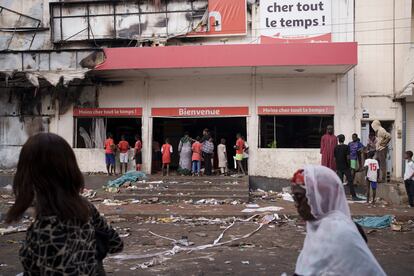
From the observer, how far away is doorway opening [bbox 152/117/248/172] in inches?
711

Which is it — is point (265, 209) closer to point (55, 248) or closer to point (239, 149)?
point (239, 149)

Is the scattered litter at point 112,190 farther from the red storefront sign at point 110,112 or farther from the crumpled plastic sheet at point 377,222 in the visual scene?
the crumpled plastic sheet at point 377,222

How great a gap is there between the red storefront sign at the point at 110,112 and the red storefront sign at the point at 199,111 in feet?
2.19

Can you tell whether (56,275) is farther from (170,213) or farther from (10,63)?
(10,63)

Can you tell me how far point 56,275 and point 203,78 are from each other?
14.8 meters

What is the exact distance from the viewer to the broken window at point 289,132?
16484mm

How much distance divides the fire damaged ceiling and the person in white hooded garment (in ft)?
48.2

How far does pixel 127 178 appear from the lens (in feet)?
51.4

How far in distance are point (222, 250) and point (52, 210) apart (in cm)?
571

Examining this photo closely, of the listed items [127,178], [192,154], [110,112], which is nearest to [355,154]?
[192,154]

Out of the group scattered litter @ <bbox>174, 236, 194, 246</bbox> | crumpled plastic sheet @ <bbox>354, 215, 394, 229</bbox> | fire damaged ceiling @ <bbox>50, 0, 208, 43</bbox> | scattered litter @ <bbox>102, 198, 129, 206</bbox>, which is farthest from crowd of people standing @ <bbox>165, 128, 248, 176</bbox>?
scattered litter @ <bbox>174, 236, 194, 246</bbox>

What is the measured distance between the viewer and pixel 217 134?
18672mm

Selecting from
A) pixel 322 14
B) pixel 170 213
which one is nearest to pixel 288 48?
pixel 322 14

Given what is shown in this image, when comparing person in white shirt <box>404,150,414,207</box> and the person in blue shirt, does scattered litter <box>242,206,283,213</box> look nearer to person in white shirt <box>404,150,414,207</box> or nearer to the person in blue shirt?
person in white shirt <box>404,150,414,207</box>
